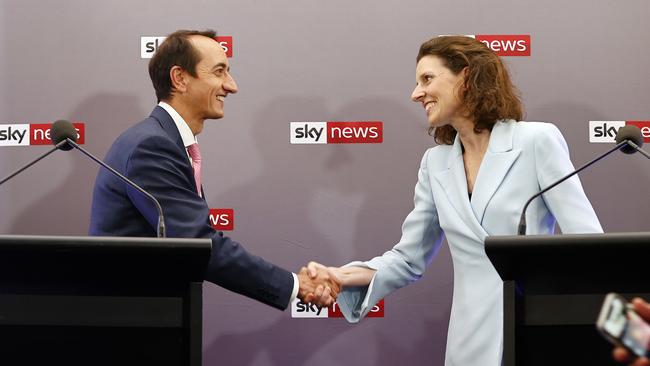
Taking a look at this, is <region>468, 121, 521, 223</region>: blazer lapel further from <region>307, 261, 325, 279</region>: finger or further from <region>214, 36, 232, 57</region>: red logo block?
<region>214, 36, 232, 57</region>: red logo block

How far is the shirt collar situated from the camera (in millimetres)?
2930

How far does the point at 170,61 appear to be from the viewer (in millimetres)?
3098

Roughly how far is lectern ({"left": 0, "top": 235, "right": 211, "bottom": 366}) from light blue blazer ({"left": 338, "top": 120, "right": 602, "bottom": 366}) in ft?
3.35

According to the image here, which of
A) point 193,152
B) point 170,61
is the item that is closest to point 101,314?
point 193,152

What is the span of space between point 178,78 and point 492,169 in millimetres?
1200

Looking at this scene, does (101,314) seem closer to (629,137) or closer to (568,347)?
(568,347)

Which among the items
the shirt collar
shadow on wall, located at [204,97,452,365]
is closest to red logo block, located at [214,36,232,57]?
shadow on wall, located at [204,97,452,365]

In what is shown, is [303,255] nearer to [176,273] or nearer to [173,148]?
[173,148]

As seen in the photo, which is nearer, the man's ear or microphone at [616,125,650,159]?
microphone at [616,125,650,159]

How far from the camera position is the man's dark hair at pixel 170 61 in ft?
10.1

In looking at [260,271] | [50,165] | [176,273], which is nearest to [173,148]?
[260,271]

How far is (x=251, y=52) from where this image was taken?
11.8ft

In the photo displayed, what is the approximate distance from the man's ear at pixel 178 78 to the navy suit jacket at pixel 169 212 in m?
0.39

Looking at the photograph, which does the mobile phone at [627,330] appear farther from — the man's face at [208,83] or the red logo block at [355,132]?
the red logo block at [355,132]
